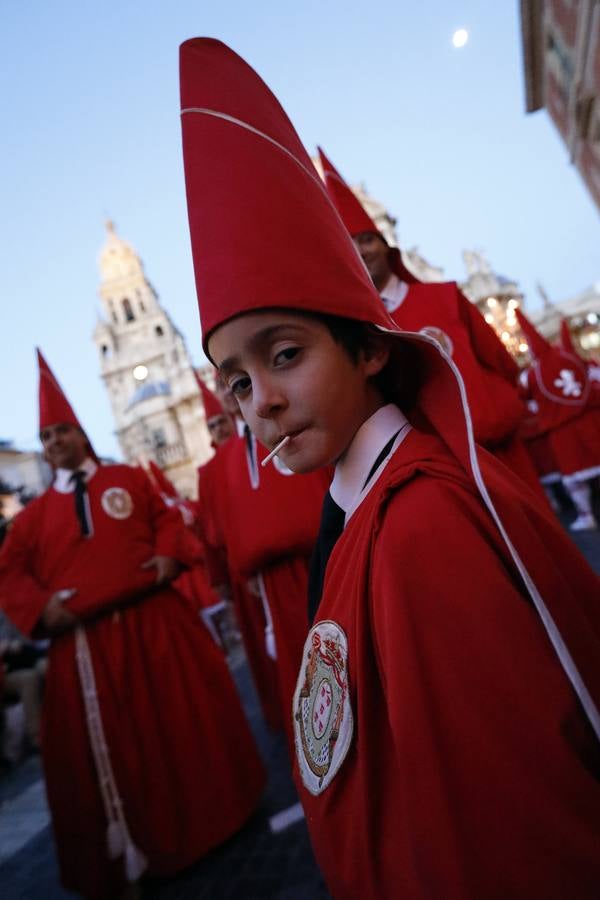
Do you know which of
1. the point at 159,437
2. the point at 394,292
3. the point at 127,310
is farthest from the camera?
the point at 127,310

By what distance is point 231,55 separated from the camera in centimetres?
123

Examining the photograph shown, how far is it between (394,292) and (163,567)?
6.49 feet

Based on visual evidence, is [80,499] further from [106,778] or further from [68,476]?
[106,778]

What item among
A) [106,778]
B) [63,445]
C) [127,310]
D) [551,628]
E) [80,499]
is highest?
[127,310]

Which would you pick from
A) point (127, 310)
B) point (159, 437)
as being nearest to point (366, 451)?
point (159, 437)

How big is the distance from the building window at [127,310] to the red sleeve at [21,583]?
59.3 metres

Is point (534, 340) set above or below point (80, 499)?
below

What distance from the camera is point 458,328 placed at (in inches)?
96.3

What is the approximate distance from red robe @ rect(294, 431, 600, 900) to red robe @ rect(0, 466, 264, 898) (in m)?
2.24

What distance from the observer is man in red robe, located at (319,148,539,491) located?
234cm

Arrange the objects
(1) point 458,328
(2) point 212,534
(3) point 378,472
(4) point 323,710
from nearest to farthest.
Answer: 1. (4) point 323,710
2. (3) point 378,472
3. (1) point 458,328
4. (2) point 212,534

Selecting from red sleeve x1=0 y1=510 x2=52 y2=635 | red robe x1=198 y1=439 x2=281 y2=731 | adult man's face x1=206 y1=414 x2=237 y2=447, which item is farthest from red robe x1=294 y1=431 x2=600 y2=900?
adult man's face x1=206 y1=414 x2=237 y2=447

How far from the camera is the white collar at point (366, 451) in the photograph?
1076mm

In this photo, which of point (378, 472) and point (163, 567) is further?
point (163, 567)
